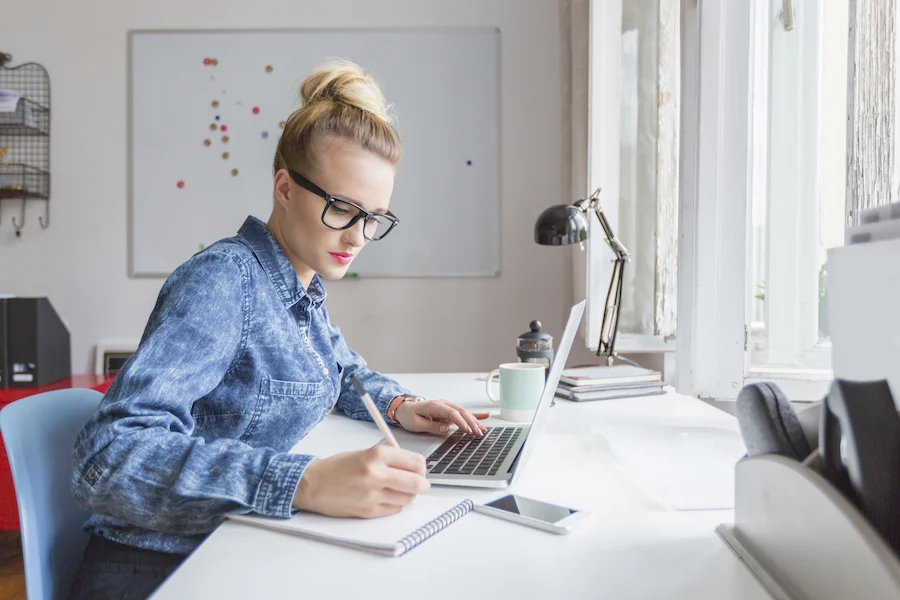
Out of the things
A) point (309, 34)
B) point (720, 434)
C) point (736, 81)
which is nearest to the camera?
point (720, 434)

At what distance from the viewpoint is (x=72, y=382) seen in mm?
2525

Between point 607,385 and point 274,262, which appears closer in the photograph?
point 274,262

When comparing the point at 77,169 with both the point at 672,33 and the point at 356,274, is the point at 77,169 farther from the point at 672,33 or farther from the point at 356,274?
the point at 672,33

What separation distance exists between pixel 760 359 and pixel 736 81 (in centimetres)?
51

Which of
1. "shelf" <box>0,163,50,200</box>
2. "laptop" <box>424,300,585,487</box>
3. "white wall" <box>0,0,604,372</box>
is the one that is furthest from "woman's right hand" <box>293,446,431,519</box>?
"shelf" <box>0,163,50,200</box>

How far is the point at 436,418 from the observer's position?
105 centimetres

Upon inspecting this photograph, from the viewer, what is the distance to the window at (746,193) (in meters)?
1.19

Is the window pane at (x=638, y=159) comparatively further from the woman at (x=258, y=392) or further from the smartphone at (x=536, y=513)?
the smartphone at (x=536, y=513)

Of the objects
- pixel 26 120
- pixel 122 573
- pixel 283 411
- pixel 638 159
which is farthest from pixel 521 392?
pixel 26 120

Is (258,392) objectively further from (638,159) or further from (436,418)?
(638,159)

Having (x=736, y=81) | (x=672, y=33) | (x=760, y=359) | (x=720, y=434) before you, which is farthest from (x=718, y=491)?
(x=672, y=33)

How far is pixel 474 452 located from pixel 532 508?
0.68ft

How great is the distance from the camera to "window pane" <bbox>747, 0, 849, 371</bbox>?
125cm

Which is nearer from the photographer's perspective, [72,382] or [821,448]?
[821,448]
